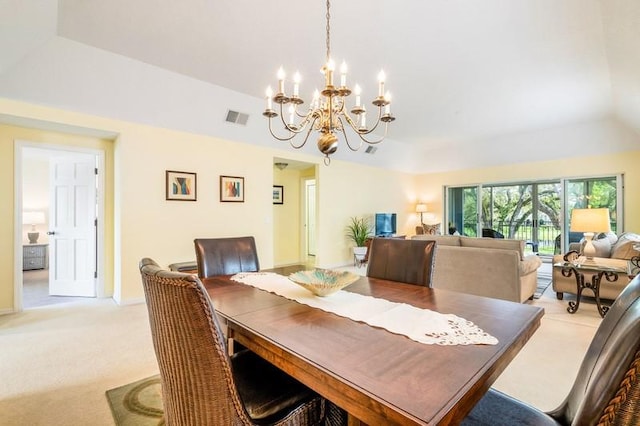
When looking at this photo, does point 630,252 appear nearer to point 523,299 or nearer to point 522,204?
point 523,299

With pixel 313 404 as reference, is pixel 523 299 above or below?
below

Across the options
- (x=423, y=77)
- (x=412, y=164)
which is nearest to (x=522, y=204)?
(x=412, y=164)

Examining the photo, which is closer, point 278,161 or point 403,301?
point 403,301

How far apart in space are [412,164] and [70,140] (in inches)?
278

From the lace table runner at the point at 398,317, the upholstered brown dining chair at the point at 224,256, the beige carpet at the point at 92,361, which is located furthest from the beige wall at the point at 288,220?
the lace table runner at the point at 398,317

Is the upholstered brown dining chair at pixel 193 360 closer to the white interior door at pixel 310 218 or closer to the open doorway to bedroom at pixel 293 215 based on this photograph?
the open doorway to bedroom at pixel 293 215

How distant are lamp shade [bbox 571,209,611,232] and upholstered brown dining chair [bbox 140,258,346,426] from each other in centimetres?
400

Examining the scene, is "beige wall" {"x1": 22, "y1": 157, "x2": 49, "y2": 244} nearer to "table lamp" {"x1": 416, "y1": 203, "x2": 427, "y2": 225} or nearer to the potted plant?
the potted plant

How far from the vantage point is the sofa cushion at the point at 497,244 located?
3.49 metres

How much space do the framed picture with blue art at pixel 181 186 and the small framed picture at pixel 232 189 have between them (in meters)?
0.42

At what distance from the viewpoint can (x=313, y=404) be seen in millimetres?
1170

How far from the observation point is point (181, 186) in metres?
4.30

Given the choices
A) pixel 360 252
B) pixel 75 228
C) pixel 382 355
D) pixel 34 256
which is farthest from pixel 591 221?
pixel 34 256

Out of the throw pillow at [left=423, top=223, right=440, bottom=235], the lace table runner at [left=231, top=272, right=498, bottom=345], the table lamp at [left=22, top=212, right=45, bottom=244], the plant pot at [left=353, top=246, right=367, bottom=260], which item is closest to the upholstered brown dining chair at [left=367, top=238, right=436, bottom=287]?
the lace table runner at [left=231, top=272, right=498, bottom=345]
